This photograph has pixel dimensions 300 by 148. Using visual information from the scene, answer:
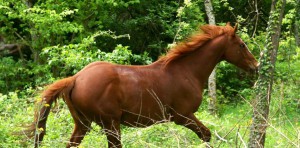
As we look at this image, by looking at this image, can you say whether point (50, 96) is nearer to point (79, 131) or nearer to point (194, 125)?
point (79, 131)

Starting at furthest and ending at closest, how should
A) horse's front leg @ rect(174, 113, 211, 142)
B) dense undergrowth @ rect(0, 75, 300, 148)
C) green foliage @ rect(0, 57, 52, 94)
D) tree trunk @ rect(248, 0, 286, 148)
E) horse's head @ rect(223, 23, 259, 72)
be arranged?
1. green foliage @ rect(0, 57, 52, 94)
2. horse's head @ rect(223, 23, 259, 72)
3. horse's front leg @ rect(174, 113, 211, 142)
4. tree trunk @ rect(248, 0, 286, 148)
5. dense undergrowth @ rect(0, 75, 300, 148)

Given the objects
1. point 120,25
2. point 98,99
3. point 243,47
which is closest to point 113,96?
point 98,99

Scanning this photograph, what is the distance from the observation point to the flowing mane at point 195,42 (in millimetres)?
8072

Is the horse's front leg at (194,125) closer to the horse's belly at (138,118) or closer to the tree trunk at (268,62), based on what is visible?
the horse's belly at (138,118)

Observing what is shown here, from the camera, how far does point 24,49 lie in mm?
17625

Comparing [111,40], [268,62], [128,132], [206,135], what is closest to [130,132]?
[128,132]

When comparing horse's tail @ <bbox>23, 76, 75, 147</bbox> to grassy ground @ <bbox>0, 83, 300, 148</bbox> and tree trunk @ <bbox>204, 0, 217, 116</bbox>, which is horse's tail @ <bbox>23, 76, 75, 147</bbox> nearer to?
grassy ground @ <bbox>0, 83, 300, 148</bbox>

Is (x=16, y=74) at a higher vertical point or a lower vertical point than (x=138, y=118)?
lower

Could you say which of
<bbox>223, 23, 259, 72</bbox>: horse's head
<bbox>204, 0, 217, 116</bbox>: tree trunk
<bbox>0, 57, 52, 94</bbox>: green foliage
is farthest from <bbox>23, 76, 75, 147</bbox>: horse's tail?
<bbox>0, 57, 52, 94</bbox>: green foliage

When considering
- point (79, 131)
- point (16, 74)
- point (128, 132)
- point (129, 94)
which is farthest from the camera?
point (16, 74)

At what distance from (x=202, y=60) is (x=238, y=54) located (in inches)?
24.3

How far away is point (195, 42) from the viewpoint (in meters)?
8.26

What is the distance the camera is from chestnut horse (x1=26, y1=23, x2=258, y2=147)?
7.14 meters

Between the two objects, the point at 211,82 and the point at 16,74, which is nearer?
the point at 211,82
